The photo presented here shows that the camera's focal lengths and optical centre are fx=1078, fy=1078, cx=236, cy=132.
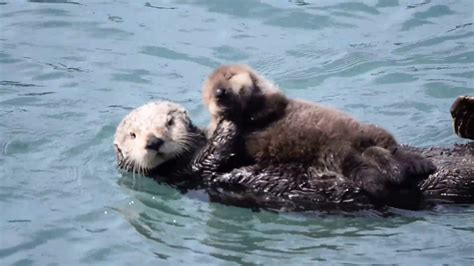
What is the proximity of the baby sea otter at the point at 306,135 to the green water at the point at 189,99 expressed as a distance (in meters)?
0.29

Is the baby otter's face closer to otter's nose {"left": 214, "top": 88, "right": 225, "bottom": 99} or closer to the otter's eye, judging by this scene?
otter's nose {"left": 214, "top": 88, "right": 225, "bottom": 99}

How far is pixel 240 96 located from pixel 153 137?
599 mm

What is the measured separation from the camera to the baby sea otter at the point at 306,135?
617cm

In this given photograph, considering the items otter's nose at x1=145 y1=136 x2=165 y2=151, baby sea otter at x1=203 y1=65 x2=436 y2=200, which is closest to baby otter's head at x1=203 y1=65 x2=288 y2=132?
baby sea otter at x1=203 y1=65 x2=436 y2=200

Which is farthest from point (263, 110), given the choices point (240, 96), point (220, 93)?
point (220, 93)

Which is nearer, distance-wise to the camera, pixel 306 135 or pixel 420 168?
pixel 420 168

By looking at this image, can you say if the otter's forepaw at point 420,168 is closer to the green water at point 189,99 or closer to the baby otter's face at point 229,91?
the green water at point 189,99

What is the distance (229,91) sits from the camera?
6523 millimetres

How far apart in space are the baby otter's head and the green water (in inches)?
23.2

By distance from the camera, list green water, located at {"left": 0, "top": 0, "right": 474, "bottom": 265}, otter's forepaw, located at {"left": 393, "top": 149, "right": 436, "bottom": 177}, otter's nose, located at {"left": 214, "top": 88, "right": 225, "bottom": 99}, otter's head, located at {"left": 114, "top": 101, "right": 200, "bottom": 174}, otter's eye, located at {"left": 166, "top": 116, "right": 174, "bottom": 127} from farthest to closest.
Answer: otter's eye, located at {"left": 166, "top": 116, "right": 174, "bottom": 127}
otter's head, located at {"left": 114, "top": 101, "right": 200, "bottom": 174}
otter's nose, located at {"left": 214, "top": 88, "right": 225, "bottom": 99}
otter's forepaw, located at {"left": 393, "top": 149, "right": 436, "bottom": 177}
green water, located at {"left": 0, "top": 0, "right": 474, "bottom": 265}

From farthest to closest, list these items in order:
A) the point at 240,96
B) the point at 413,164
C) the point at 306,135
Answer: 1. the point at 240,96
2. the point at 306,135
3. the point at 413,164

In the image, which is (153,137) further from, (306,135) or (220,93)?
(306,135)

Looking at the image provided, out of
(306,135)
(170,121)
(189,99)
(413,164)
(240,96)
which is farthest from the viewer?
(189,99)

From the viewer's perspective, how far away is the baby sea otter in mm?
6168
